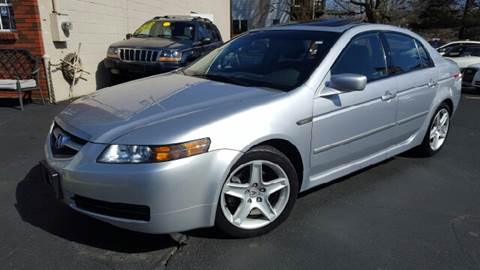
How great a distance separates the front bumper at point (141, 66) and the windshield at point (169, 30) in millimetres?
1225

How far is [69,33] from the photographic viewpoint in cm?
803

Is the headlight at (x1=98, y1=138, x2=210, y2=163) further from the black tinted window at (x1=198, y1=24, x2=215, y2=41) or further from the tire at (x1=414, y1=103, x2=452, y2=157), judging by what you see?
the black tinted window at (x1=198, y1=24, x2=215, y2=41)

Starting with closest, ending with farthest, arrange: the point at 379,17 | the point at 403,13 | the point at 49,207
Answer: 1. the point at 49,207
2. the point at 379,17
3. the point at 403,13

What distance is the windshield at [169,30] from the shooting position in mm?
9484

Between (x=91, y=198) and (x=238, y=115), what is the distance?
1.09 metres

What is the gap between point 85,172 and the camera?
8.23 ft

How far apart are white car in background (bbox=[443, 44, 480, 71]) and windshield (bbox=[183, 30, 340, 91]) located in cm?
1019

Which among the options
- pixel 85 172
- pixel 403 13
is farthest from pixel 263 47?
pixel 403 13

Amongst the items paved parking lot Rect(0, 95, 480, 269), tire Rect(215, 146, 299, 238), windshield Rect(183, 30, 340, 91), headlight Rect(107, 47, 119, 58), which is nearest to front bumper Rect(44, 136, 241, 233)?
tire Rect(215, 146, 299, 238)

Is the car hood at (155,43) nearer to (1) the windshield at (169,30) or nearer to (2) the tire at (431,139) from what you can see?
(1) the windshield at (169,30)

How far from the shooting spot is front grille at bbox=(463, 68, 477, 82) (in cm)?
1102

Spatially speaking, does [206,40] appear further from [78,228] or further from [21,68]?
[78,228]

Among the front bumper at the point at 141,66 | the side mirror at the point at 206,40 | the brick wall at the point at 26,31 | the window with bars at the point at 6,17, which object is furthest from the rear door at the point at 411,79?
the window with bars at the point at 6,17

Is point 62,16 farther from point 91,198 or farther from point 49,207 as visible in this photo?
point 91,198
